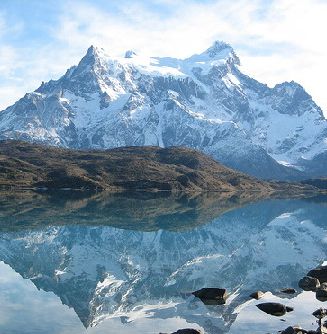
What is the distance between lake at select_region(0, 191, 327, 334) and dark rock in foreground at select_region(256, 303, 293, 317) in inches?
23.9

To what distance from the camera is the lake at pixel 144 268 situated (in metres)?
43.5

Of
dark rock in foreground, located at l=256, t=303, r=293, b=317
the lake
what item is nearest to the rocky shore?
dark rock in foreground, located at l=256, t=303, r=293, b=317

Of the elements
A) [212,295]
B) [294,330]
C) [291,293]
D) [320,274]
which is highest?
[320,274]

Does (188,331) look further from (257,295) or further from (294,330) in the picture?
(257,295)

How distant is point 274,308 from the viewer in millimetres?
46844

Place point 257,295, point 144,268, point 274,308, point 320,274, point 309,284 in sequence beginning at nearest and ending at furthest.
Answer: point 274,308, point 257,295, point 309,284, point 320,274, point 144,268

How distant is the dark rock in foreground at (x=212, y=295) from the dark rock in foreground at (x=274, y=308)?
14.2 feet

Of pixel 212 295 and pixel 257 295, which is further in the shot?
pixel 257 295

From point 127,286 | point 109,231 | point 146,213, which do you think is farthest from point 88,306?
point 146,213

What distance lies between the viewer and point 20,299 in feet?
162

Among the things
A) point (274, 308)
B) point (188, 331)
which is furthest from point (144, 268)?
point (188, 331)

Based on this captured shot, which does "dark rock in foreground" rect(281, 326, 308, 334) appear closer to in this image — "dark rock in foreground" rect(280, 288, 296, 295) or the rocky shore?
the rocky shore

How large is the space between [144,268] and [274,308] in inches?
1059

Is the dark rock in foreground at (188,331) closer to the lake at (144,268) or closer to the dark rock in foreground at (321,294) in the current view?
the lake at (144,268)
